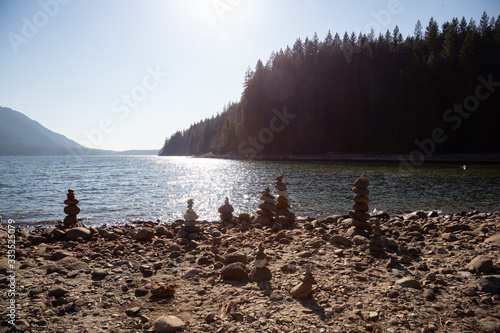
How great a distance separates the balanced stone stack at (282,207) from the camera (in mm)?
10934

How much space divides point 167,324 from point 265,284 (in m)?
2.14

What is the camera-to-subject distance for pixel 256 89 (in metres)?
86.2

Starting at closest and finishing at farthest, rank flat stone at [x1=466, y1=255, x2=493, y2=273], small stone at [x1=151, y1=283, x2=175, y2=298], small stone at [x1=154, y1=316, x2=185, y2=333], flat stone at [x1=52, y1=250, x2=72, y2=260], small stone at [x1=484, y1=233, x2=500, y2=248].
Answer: small stone at [x1=154, y1=316, x2=185, y2=333] < small stone at [x1=151, y1=283, x2=175, y2=298] < flat stone at [x1=466, y1=255, x2=493, y2=273] < small stone at [x1=484, y1=233, x2=500, y2=248] < flat stone at [x1=52, y1=250, x2=72, y2=260]

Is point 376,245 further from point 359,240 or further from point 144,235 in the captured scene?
point 144,235

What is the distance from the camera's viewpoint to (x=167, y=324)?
385 cm

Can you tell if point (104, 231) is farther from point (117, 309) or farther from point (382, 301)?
point (382, 301)

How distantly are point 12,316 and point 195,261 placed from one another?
141 inches

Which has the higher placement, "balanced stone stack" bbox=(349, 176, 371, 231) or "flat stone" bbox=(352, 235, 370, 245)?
"balanced stone stack" bbox=(349, 176, 371, 231)

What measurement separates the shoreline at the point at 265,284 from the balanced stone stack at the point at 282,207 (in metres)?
2.16

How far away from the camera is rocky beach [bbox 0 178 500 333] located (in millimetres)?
3996

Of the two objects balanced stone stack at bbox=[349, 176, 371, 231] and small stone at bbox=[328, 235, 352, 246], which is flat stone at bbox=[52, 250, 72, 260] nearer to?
small stone at bbox=[328, 235, 352, 246]

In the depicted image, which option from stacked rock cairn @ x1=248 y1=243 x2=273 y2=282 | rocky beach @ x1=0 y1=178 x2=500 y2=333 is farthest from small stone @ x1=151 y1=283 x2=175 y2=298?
stacked rock cairn @ x1=248 y1=243 x2=273 y2=282

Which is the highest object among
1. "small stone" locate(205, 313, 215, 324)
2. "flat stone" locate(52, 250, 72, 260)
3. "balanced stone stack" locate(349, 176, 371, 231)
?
"balanced stone stack" locate(349, 176, 371, 231)

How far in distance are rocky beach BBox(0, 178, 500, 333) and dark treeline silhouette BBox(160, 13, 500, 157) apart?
6631 cm
